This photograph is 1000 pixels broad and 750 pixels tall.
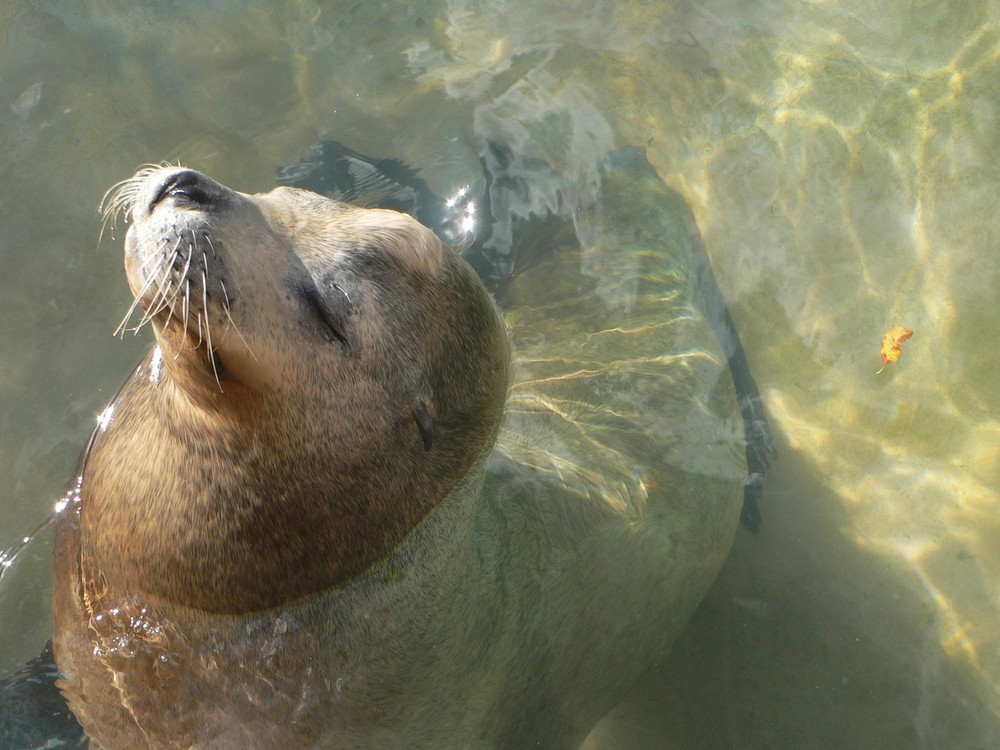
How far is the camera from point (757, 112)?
5.19 metres

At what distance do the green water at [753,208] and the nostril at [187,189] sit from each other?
213 centimetres

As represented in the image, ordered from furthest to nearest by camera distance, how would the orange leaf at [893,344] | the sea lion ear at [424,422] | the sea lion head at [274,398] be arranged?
1. the orange leaf at [893,344]
2. the sea lion ear at [424,422]
3. the sea lion head at [274,398]

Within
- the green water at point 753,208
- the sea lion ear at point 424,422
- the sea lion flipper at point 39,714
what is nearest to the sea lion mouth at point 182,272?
the sea lion ear at point 424,422

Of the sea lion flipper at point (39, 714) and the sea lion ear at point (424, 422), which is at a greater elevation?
the sea lion ear at point (424, 422)

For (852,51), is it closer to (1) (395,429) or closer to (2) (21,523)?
(1) (395,429)

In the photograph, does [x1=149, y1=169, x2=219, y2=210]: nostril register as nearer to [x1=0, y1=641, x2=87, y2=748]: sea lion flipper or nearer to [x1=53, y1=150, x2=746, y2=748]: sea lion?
[x1=53, y1=150, x2=746, y2=748]: sea lion

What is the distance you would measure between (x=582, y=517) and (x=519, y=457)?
358 millimetres

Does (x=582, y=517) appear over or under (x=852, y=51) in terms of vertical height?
under

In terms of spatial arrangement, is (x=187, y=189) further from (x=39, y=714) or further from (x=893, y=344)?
(x=893, y=344)

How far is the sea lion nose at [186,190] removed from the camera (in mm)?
2289

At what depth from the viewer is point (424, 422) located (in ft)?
8.89

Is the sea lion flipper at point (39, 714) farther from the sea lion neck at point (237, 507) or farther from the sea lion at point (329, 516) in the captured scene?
the sea lion neck at point (237, 507)

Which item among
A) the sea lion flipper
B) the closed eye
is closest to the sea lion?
the closed eye

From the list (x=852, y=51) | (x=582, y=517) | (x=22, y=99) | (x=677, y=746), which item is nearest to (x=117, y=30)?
(x=22, y=99)
